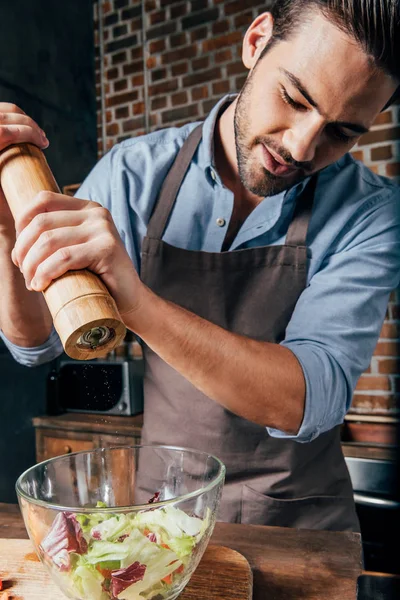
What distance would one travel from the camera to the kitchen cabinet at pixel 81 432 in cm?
220

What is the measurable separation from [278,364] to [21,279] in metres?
0.53

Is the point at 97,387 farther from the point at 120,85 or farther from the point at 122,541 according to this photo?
the point at 122,541

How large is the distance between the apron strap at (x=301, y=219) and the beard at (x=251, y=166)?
0.10m

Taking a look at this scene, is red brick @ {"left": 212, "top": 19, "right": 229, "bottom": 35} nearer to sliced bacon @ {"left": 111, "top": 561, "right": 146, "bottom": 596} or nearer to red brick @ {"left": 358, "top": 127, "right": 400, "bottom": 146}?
red brick @ {"left": 358, "top": 127, "right": 400, "bottom": 146}

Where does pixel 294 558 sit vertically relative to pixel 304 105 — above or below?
below

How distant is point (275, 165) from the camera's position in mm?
1130

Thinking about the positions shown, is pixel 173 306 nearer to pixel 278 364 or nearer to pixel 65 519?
pixel 278 364

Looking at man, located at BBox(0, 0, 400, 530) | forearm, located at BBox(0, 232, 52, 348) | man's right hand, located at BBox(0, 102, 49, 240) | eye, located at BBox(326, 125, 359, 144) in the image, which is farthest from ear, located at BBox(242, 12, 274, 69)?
forearm, located at BBox(0, 232, 52, 348)

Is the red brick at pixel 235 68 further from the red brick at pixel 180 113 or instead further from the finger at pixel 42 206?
the finger at pixel 42 206

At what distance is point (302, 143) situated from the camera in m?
1.04

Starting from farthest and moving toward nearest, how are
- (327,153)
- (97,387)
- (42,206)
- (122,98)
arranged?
(122,98) → (97,387) → (327,153) → (42,206)

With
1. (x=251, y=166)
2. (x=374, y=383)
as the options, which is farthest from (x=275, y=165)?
(x=374, y=383)

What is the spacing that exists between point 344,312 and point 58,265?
0.71 meters

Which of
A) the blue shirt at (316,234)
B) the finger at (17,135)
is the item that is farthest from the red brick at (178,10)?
the finger at (17,135)
